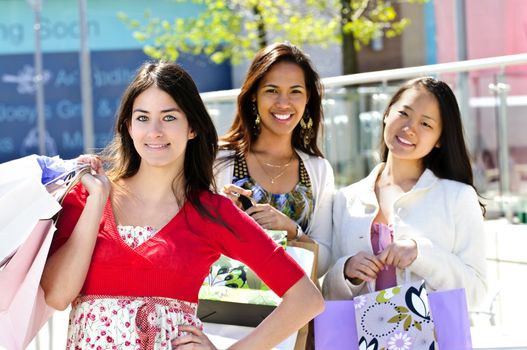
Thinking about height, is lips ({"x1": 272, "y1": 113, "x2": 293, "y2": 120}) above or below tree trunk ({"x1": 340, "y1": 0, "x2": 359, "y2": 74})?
below

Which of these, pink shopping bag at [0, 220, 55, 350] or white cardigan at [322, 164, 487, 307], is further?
white cardigan at [322, 164, 487, 307]

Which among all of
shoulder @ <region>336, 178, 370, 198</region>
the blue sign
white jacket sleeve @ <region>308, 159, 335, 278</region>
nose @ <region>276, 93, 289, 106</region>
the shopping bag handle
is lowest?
white jacket sleeve @ <region>308, 159, 335, 278</region>

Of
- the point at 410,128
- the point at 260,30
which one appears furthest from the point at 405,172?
the point at 260,30

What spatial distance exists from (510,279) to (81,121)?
16.9 m

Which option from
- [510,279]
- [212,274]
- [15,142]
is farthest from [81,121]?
[212,274]

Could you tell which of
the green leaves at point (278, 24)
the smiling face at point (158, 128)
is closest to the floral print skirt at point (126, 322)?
the smiling face at point (158, 128)

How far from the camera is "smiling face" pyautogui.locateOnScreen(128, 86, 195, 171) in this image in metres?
3.13

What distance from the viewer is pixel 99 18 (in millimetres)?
21781

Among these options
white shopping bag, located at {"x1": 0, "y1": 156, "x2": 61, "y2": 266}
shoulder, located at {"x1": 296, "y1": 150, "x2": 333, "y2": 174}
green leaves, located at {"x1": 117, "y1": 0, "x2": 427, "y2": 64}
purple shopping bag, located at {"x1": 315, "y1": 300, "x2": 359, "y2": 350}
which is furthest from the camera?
green leaves, located at {"x1": 117, "y1": 0, "x2": 427, "y2": 64}

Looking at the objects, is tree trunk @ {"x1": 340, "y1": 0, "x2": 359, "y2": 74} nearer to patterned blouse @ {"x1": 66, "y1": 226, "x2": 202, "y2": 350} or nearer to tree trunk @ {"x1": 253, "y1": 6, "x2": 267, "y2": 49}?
tree trunk @ {"x1": 253, "y1": 6, "x2": 267, "y2": 49}

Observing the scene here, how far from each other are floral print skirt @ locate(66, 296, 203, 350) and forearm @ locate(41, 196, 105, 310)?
6 centimetres

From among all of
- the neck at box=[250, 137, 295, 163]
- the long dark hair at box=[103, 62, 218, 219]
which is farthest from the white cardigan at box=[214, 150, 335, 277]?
the long dark hair at box=[103, 62, 218, 219]

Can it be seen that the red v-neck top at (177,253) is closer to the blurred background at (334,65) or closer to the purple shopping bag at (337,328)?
the purple shopping bag at (337,328)

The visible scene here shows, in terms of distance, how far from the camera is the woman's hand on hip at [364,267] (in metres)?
3.88
